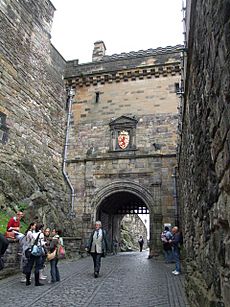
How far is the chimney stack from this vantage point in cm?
1552

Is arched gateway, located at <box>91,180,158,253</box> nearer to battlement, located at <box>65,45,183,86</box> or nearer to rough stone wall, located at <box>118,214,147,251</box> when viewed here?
battlement, located at <box>65,45,183,86</box>

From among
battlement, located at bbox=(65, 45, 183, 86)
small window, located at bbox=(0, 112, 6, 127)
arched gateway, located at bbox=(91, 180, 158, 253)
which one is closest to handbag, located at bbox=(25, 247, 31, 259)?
small window, located at bbox=(0, 112, 6, 127)

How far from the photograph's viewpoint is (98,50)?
15.8 meters

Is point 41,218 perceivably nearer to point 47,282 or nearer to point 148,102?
point 47,282

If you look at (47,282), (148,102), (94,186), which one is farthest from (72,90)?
(47,282)

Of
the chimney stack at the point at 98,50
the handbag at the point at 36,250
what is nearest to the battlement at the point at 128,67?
the chimney stack at the point at 98,50

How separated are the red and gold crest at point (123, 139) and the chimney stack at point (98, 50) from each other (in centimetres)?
492

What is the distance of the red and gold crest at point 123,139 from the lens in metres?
12.8

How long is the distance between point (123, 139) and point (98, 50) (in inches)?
233

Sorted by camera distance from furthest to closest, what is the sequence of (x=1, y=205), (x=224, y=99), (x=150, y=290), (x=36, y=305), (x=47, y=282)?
1. (x=1, y=205)
2. (x=47, y=282)
3. (x=150, y=290)
4. (x=36, y=305)
5. (x=224, y=99)

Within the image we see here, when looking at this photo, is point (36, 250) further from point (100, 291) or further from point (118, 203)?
point (118, 203)

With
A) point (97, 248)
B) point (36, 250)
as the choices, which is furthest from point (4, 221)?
point (97, 248)

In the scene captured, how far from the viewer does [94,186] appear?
12492 millimetres

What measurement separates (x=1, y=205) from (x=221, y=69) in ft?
24.3
